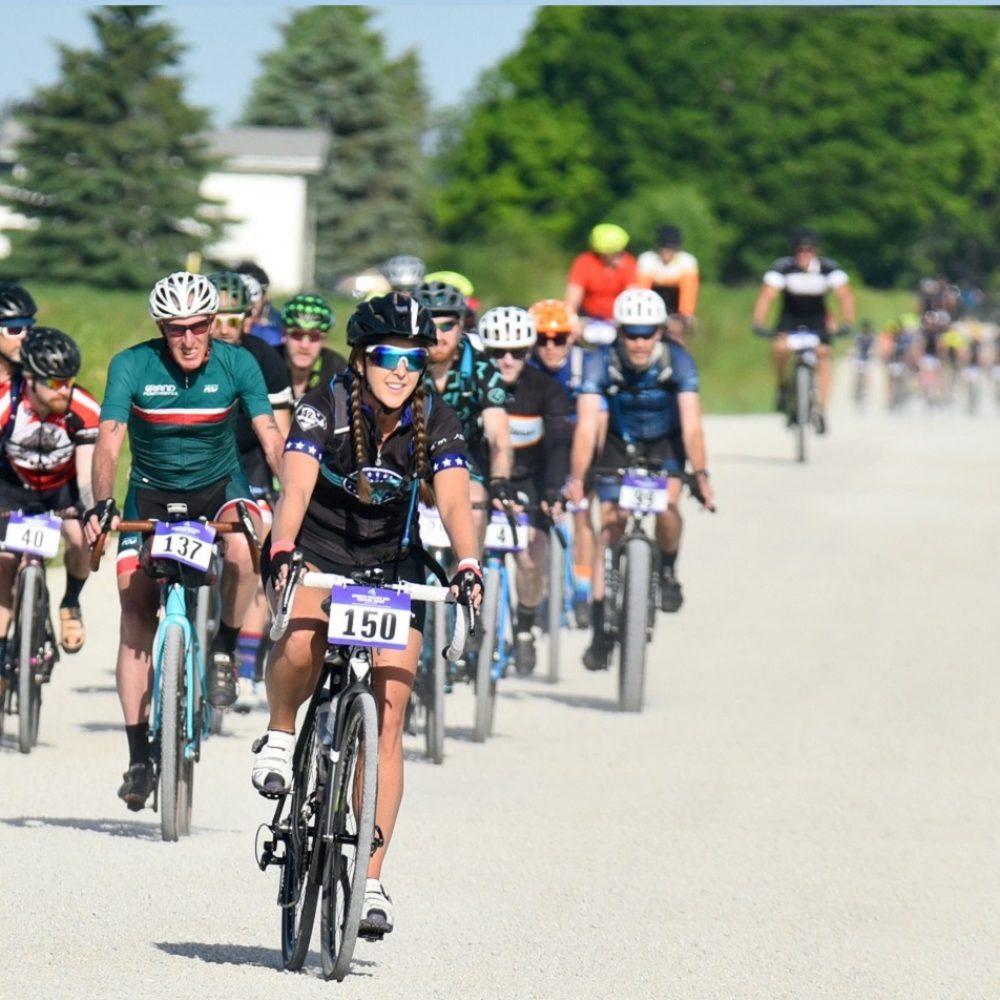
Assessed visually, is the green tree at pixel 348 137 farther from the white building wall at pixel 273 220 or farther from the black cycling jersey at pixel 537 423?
the black cycling jersey at pixel 537 423

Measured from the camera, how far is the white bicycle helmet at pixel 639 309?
1354cm

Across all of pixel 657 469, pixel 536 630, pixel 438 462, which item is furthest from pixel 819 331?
pixel 438 462

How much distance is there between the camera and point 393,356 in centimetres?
761

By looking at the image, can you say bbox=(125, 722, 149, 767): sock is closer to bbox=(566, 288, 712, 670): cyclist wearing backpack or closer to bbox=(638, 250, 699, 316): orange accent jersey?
bbox=(566, 288, 712, 670): cyclist wearing backpack

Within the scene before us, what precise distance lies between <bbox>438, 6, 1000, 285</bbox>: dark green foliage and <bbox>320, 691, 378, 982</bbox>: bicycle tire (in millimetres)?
88815

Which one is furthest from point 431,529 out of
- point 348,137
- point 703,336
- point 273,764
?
point 348,137

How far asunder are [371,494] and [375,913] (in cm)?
122

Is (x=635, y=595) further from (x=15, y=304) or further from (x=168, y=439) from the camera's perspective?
(x=168, y=439)

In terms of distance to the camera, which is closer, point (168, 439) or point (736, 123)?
point (168, 439)

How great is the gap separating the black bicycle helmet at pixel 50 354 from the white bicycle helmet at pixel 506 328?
2.60m

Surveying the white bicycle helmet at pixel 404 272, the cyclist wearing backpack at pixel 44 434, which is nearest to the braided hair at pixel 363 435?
the cyclist wearing backpack at pixel 44 434

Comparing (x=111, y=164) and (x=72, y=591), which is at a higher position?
(x=111, y=164)

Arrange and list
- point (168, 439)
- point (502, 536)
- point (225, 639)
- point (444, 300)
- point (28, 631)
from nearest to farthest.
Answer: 1. point (168, 439)
2. point (225, 639)
3. point (28, 631)
4. point (444, 300)
5. point (502, 536)

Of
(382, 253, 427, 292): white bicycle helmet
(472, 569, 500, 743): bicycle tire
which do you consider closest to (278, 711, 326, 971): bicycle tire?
(472, 569, 500, 743): bicycle tire
